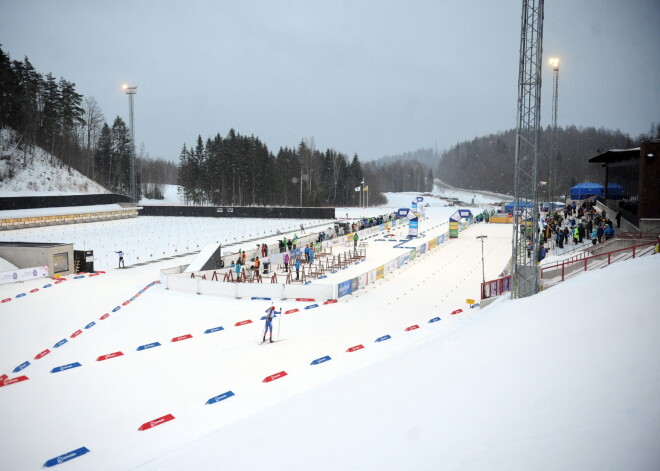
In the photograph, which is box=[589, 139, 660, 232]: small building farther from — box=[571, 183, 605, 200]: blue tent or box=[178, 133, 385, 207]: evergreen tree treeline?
box=[178, 133, 385, 207]: evergreen tree treeline

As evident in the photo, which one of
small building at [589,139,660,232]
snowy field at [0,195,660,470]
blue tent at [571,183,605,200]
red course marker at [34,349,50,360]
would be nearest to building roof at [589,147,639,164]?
small building at [589,139,660,232]

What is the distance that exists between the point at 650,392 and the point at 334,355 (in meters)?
8.38

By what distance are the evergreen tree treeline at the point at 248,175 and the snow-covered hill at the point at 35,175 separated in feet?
69.0

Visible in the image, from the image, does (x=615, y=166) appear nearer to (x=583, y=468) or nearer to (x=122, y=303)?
(x=122, y=303)

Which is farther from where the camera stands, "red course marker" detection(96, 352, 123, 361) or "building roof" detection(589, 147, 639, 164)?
"building roof" detection(589, 147, 639, 164)

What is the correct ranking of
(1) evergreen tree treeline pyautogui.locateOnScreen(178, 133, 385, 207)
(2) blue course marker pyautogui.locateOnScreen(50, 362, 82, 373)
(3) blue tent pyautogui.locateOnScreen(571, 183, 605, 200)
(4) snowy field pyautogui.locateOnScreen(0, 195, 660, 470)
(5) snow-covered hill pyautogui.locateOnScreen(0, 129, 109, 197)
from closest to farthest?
1. (4) snowy field pyautogui.locateOnScreen(0, 195, 660, 470)
2. (2) blue course marker pyautogui.locateOnScreen(50, 362, 82, 373)
3. (3) blue tent pyautogui.locateOnScreen(571, 183, 605, 200)
4. (5) snow-covered hill pyautogui.locateOnScreen(0, 129, 109, 197)
5. (1) evergreen tree treeline pyautogui.locateOnScreen(178, 133, 385, 207)

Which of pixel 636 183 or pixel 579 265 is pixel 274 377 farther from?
pixel 636 183

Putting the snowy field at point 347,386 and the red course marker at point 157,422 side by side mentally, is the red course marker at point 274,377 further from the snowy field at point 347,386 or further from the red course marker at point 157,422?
the red course marker at point 157,422

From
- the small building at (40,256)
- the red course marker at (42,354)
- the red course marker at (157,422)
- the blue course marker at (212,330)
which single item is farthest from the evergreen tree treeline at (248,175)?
the red course marker at (157,422)

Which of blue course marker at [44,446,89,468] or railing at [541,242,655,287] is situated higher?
railing at [541,242,655,287]

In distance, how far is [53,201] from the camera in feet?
186

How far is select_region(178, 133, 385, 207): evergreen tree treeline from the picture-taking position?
88.5 m

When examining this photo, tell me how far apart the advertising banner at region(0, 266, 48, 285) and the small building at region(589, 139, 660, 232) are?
32318 mm

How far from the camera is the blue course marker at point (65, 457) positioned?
8391mm
